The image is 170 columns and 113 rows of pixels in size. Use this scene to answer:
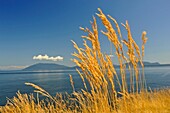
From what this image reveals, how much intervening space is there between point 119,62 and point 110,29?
1.31 feet

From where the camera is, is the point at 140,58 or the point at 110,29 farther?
the point at 140,58

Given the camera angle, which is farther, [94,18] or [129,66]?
[129,66]

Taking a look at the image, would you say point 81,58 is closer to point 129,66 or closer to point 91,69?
point 91,69

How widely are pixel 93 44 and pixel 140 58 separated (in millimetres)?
710

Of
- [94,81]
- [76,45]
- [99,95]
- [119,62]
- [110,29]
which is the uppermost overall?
[110,29]

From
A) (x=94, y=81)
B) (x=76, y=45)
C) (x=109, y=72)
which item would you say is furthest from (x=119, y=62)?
(x=76, y=45)

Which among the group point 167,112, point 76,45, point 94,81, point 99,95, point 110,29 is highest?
point 110,29

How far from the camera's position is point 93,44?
248cm

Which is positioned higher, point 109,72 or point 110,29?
point 110,29

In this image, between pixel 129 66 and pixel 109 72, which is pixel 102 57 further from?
pixel 129 66

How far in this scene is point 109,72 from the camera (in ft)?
8.04

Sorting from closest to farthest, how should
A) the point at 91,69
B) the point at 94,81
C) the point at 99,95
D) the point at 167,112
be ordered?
1. the point at 91,69
2. the point at 94,81
3. the point at 99,95
4. the point at 167,112

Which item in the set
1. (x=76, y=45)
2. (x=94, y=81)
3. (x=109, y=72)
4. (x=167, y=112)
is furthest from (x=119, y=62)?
(x=167, y=112)

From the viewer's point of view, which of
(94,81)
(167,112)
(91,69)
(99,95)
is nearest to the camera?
(91,69)
